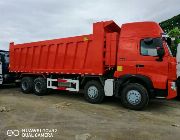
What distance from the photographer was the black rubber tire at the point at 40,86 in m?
12.1

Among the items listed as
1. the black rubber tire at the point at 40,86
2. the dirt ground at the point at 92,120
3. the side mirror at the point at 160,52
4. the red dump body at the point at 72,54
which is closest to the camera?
the dirt ground at the point at 92,120

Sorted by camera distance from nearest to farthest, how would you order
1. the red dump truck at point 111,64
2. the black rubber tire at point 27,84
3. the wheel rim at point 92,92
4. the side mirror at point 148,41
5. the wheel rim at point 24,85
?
the red dump truck at point 111,64 → the side mirror at point 148,41 → the wheel rim at point 92,92 → the black rubber tire at point 27,84 → the wheel rim at point 24,85

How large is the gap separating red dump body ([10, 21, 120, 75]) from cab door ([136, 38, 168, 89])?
107 cm

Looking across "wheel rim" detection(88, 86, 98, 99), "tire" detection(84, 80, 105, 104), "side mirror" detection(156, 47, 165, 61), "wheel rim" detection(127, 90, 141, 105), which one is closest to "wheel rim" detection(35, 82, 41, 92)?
"tire" detection(84, 80, 105, 104)

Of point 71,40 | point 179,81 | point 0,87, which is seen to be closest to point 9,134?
point 71,40

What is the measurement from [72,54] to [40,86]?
96.4 inches

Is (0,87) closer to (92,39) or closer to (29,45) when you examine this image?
(29,45)

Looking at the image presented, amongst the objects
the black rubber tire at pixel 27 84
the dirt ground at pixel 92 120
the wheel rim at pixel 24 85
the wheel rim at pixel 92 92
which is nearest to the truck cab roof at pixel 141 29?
the wheel rim at pixel 92 92

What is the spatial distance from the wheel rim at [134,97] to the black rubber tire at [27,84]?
5.53 m

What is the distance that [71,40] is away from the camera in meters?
10.9

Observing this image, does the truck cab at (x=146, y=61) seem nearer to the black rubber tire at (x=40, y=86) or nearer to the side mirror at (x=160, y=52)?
the side mirror at (x=160, y=52)

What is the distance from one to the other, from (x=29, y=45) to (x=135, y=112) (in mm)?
6725

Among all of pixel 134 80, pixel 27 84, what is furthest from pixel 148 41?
pixel 27 84

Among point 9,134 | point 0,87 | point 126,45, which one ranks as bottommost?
point 9,134
